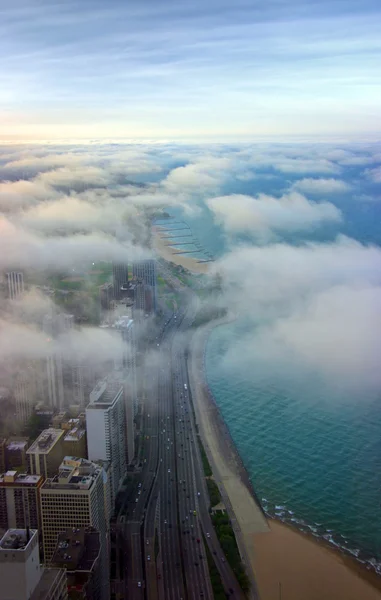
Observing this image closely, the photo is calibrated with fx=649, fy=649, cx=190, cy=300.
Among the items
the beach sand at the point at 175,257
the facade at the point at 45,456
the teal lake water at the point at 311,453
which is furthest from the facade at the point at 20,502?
the beach sand at the point at 175,257

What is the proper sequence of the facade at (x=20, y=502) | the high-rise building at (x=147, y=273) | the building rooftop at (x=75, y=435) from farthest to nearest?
the high-rise building at (x=147, y=273)
the building rooftop at (x=75, y=435)
the facade at (x=20, y=502)

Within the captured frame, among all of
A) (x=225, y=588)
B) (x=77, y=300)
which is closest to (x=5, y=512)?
(x=225, y=588)

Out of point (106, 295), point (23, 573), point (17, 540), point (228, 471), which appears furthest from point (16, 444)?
point (23, 573)

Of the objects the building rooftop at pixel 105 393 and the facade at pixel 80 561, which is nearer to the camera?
the facade at pixel 80 561

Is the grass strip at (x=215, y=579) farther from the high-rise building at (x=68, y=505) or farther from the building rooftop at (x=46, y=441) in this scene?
the building rooftop at (x=46, y=441)

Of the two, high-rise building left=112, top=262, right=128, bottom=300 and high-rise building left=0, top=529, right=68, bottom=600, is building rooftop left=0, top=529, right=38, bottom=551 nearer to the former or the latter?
high-rise building left=0, top=529, right=68, bottom=600

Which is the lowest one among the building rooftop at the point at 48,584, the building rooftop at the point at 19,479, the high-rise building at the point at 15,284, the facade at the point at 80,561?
the building rooftop at the point at 19,479

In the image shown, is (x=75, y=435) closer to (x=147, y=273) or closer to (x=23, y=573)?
(x=23, y=573)
